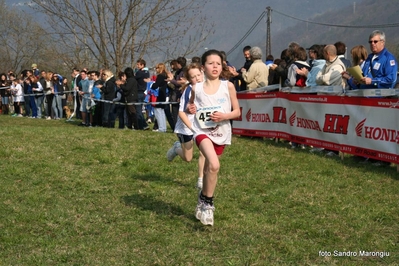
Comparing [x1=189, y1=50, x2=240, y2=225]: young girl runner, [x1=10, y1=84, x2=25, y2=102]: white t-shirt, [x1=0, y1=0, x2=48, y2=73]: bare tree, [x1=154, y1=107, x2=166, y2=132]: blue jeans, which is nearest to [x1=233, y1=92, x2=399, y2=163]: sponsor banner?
[x1=154, y1=107, x2=166, y2=132]: blue jeans

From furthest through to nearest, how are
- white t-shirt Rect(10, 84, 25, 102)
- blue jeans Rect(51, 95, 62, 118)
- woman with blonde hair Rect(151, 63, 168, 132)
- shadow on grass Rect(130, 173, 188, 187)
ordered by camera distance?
white t-shirt Rect(10, 84, 25, 102) < blue jeans Rect(51, 95, 62, 118) < woman with blonde hair Rect(151, 63, 168, 132) < shadow on grass Rect(130, 173, 188, 187)

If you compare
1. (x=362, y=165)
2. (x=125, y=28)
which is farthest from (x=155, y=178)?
(x=125, y=28)

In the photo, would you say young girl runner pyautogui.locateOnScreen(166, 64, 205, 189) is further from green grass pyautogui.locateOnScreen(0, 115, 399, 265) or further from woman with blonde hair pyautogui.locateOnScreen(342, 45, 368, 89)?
woman with blonde hair pyautogui.locateOnScreen(342, 45, 368, 89)

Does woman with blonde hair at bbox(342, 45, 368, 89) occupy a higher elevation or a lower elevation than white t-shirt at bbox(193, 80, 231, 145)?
higher

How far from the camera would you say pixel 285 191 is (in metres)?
8.14

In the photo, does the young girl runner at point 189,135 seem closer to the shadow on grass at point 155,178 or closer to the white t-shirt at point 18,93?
the shadow on grass at point 155,178

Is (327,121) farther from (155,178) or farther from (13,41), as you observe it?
(13,41)

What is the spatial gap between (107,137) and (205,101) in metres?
6.86

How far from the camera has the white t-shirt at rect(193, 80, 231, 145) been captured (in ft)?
21.2

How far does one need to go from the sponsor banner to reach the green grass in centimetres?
42

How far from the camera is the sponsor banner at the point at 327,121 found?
31.8 feet

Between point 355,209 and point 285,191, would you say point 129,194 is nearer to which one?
point 285,191

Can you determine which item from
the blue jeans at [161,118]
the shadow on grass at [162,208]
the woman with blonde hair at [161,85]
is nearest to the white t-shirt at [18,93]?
the blue jeans at [161,118]

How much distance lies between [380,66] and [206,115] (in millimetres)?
4705
